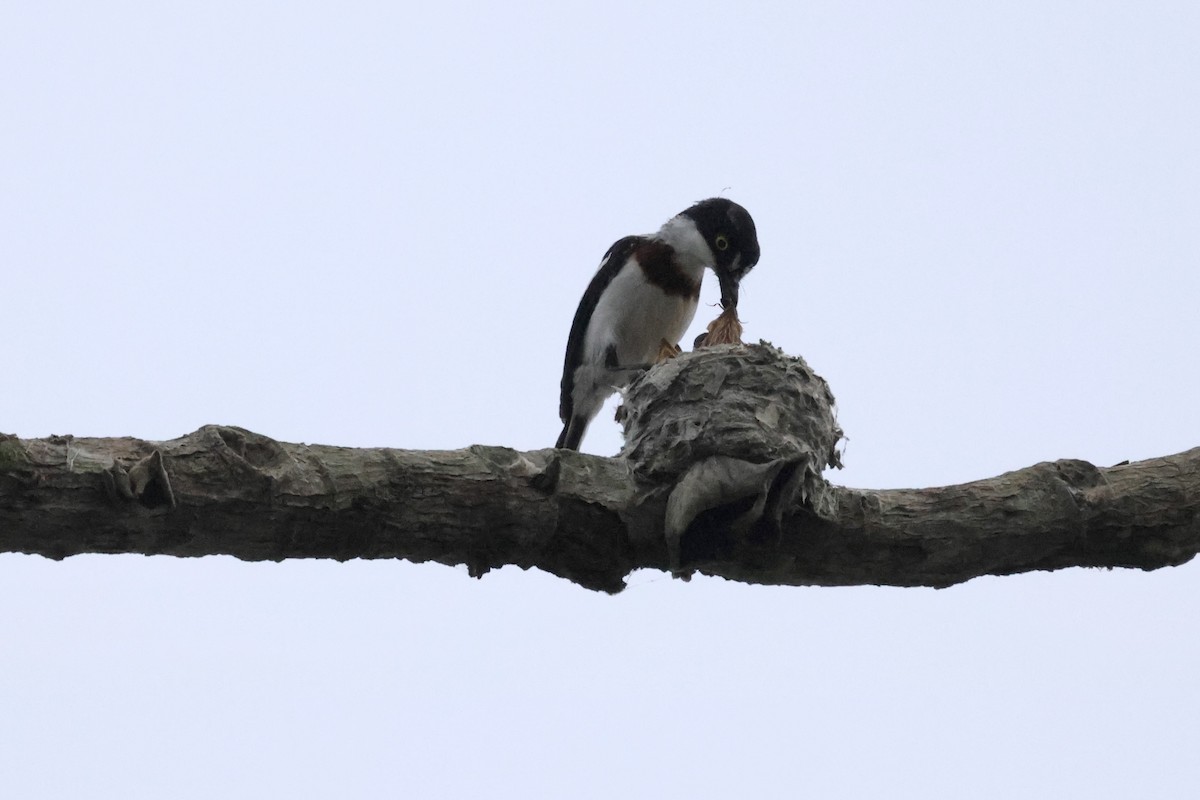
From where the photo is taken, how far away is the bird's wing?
25.6 ft

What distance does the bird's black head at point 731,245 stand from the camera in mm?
7336

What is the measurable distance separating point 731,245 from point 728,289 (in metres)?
0.24

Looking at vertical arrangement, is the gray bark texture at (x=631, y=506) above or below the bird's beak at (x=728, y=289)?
below

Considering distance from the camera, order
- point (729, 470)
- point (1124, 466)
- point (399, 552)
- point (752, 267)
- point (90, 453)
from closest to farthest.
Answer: point (90, 453), point (399, 552), point (729, 470), point (1124, 466), point (752, 267)

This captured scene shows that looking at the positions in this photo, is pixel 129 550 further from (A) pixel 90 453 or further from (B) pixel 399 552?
(B) pixel 399 552

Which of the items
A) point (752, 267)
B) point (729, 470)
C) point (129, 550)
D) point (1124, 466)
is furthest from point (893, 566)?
point (752, 267)

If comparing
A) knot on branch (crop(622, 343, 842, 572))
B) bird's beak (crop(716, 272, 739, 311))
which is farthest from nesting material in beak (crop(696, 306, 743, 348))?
knot on branch (crop(622, 343, 842, 572))

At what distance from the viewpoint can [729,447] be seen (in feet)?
14.5

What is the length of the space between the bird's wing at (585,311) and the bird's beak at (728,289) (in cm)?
63

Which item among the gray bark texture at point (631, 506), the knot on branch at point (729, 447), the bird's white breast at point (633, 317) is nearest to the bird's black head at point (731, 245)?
the bird's white breast at point (633, 317)

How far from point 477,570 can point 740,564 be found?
2.75 ft

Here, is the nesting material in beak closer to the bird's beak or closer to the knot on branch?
the bird's beak

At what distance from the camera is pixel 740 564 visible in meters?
4.36

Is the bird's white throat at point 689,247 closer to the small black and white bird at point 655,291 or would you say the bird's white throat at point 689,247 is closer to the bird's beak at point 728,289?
the small black and white bird at point 655,291
